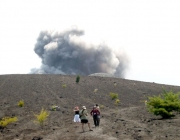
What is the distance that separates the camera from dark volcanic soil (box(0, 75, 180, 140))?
507 inches

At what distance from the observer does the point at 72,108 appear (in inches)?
969

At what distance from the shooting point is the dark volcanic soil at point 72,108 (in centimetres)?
1288

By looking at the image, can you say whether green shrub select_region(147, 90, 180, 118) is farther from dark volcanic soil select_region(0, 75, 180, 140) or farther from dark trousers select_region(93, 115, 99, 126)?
dark trousers select_region(93, 115, 99, 126)

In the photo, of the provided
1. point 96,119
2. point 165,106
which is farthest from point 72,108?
point 165,106

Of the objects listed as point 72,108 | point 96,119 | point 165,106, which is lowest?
point 96,119

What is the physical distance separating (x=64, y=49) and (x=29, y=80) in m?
39.0

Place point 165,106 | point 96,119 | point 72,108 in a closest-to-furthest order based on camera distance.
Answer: point 96,119, point 165,106, point 72,108

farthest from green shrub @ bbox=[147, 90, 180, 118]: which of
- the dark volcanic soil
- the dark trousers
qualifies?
the dark trousers

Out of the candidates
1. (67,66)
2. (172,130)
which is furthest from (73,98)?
(67,66)

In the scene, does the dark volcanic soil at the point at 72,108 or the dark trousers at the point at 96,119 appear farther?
the dark trousers at the point at 96,119

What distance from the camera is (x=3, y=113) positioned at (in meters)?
21.4

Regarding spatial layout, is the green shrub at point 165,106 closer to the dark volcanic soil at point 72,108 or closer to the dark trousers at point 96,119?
the dark volcanic soil at point 72,108

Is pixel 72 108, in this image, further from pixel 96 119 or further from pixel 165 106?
pixel 165 106

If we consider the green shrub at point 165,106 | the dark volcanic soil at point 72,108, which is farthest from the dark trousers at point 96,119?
the green shrub at point 165,106
